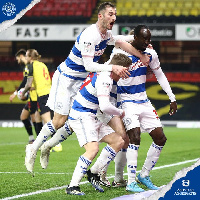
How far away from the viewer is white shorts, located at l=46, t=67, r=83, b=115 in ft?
22.9

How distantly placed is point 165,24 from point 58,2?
4.11 m

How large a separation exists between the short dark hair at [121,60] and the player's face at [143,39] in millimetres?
379

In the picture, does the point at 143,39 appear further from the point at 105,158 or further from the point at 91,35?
the point at 105,158

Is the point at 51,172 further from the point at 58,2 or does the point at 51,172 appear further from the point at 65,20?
the point at 58,2

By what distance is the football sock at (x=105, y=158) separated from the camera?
20.0 feet

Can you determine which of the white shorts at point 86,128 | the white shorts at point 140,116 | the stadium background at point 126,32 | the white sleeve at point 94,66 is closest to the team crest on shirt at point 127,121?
the white shorts at point 140,116

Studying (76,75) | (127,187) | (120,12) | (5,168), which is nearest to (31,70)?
(5,168)

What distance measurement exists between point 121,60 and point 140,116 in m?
0.86

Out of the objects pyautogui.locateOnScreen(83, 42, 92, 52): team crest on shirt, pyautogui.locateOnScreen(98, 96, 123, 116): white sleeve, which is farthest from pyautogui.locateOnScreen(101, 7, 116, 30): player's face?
pyautogui.locateOnScreen(98, 96, 123, 116): white sleeve

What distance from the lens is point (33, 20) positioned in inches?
805

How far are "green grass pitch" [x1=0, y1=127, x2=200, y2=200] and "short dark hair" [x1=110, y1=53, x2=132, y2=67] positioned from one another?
1.22m

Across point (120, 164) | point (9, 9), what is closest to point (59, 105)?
point (120, 164)

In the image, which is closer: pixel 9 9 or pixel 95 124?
pixel 9 9

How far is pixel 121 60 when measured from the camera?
589 cm
